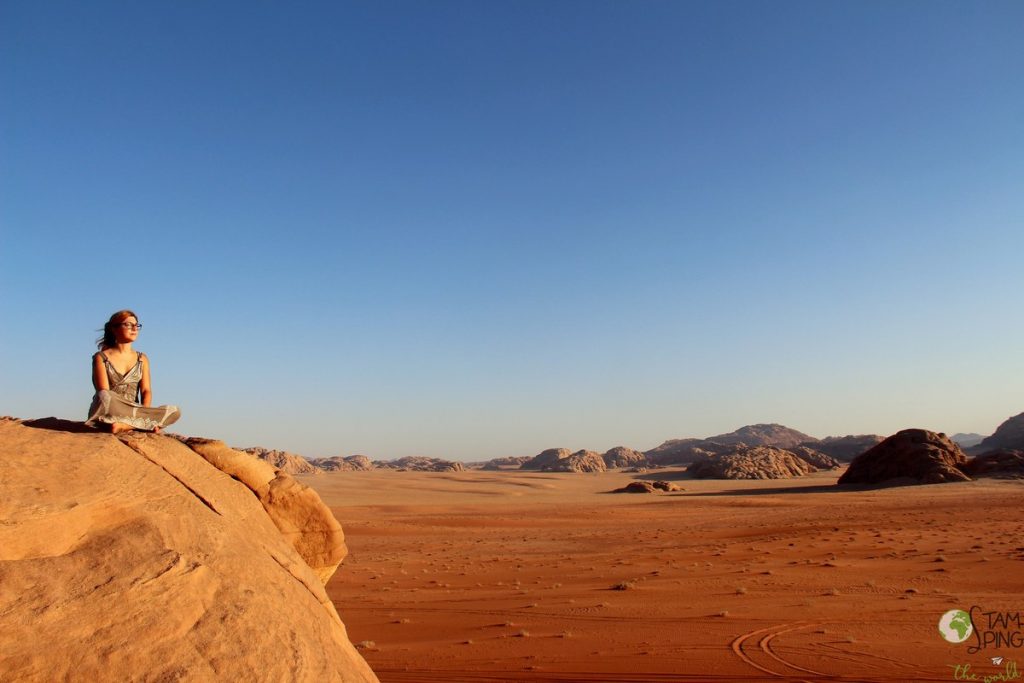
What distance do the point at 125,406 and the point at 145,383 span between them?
311 millimetres

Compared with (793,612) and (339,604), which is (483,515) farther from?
(793,612)

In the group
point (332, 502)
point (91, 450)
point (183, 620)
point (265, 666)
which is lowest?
point (332, 502)

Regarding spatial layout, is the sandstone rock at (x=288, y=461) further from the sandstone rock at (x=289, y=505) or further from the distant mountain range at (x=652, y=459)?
the sandstone rock at (x=289, y=505)

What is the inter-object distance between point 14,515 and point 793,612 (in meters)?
12.2

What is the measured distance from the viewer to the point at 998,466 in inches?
1646

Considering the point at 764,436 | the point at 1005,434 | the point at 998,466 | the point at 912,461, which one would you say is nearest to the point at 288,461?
the point at 912,461

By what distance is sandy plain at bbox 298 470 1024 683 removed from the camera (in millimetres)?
9047

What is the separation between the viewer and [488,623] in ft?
39.2

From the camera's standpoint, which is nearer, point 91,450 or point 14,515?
point 14,515

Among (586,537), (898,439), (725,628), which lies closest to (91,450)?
(725,628)

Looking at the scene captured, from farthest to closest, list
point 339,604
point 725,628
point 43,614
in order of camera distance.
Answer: point 339,604
point 725,628
point 43,614

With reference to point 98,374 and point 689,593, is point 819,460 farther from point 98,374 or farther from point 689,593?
point 98,374

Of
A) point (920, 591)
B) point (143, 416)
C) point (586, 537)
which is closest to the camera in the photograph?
point (143, 416)

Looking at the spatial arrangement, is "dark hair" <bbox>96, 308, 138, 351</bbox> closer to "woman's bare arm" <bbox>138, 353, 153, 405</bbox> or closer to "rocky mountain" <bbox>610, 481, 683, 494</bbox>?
"woman's bare arm" <bbox>138, 353, 153, 405</bbox>
